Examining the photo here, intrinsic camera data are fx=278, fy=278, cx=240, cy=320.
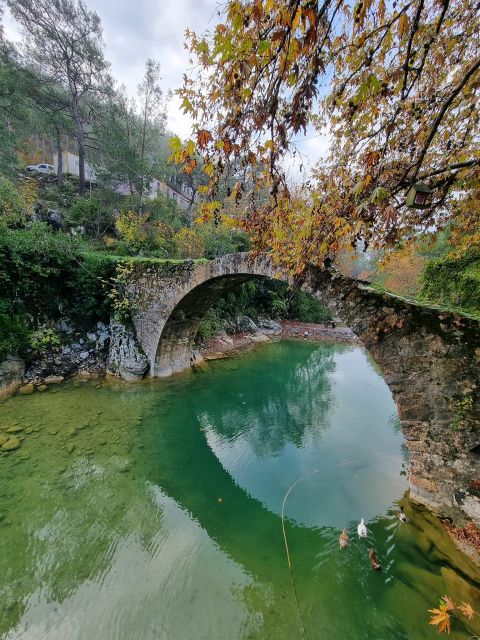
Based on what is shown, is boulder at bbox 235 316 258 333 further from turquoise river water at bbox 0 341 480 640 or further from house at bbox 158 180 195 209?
house at bbox 158 180 195 209

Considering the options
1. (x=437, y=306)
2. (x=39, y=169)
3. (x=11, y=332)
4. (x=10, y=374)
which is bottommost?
(x=10, y=374)

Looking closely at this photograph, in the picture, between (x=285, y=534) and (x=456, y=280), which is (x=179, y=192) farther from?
(x=285, y=534)

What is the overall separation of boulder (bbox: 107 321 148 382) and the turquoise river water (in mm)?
1070

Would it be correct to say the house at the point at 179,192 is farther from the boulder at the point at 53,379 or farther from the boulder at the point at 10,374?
the boulder at the point at 10,374

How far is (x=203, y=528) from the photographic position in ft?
12.9

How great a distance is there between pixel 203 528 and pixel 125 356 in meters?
5.55

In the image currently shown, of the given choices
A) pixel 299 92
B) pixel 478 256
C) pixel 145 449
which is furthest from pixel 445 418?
pixel 145 449

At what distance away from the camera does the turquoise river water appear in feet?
9.35

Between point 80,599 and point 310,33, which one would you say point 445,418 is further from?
point 80,599

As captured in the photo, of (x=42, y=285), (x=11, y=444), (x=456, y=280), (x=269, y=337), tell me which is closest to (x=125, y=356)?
(x=42, y=285)

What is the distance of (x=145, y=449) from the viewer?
5.48m

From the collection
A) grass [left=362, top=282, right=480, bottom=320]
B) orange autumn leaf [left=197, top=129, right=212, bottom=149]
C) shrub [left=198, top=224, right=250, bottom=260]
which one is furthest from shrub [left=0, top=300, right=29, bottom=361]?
shrub [left=198, top=224, right=250, bottom=260]

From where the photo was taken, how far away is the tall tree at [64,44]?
12086 mm

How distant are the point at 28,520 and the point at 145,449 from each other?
6.50 feet
